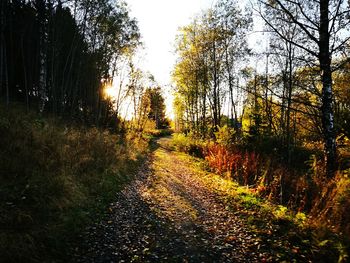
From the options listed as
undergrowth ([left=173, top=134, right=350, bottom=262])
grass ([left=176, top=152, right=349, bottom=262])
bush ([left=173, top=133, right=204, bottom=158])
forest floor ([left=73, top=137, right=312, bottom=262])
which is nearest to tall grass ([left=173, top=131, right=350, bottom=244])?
undergrowth ([left=173, top=134, right=350, bottom=262])

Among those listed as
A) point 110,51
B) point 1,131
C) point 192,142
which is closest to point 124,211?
point 1,131

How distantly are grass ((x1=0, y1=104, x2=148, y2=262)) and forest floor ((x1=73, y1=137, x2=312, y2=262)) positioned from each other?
458mm

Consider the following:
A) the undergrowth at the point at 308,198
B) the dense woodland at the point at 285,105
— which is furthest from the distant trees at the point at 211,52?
the undergrowth at the point at 308,198

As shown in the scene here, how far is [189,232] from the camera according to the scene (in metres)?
5.82

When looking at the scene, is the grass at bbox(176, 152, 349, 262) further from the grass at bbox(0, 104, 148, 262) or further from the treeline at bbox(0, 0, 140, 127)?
the treeline at bbox(0, 0, 140, 127)

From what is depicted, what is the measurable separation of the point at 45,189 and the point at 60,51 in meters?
15.1

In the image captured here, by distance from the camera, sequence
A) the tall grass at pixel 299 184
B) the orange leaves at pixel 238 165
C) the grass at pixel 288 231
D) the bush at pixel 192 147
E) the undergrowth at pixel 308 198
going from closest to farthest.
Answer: the grass at pixel 288 231 → the undergrowth at pixel 308 198 → the tall grass at pixel 299 184 → the orange leaves at pixel 238 165 → the bush at pixel 192 147

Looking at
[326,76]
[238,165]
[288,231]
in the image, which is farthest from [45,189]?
[238,165]

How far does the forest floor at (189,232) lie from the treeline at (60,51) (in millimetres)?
10291

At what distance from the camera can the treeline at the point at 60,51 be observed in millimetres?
15352

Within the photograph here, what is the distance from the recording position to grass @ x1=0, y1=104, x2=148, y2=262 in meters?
4.32

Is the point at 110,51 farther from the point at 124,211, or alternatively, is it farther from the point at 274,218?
the point at 274,218

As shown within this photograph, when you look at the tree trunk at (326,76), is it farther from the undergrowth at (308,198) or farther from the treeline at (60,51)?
the treeline at (60,51)

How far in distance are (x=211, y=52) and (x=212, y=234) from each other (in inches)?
755
